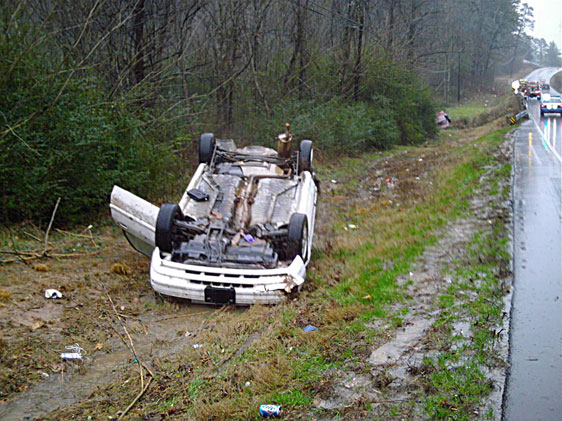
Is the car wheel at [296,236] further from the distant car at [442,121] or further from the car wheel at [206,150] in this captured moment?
the distant car at [442,121]

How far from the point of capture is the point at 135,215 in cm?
848

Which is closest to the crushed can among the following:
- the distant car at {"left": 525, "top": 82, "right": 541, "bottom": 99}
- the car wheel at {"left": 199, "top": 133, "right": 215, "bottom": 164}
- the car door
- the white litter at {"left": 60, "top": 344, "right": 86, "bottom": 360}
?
the white litter at {"left": 60, "top": 344, "right": 86, "bottom": 360}

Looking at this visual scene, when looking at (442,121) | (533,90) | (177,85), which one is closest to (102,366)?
(177,85)

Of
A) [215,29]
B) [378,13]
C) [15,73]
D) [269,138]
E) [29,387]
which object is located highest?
[378,13]

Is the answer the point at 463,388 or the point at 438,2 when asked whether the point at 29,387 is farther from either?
the point at 438,2

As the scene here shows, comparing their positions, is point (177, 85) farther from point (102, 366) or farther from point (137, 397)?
point (137, 397)

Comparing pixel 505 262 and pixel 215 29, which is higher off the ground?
pixel 215 29

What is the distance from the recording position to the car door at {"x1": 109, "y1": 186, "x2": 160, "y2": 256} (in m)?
8.45

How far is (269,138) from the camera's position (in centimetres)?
2003

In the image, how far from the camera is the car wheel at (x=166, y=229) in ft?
25.9

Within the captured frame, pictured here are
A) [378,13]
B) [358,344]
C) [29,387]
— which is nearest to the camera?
[29,387]

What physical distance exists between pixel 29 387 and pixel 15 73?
20.5ft

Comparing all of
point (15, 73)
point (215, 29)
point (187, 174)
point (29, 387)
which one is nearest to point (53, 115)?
point (15, 73)

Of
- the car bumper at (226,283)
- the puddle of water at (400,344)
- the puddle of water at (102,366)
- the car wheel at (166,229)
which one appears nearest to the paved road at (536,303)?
the puddle of water at (400,344)
